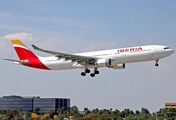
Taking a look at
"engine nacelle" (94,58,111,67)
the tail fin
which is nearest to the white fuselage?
"engine nacelle" (94,58,111,67)

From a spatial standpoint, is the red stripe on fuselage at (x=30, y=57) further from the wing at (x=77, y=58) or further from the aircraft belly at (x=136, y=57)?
the aircraft belly at (x=136, y=57)

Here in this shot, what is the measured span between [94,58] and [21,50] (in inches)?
726

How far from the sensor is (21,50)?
70.7 meters

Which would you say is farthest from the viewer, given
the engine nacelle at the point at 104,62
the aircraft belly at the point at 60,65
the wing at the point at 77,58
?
the aircraft belly at the point at 60,65

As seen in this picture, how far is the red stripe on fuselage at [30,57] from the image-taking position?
221 ft

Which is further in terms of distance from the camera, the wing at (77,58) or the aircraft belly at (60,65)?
the aircraft belly at (60,65)

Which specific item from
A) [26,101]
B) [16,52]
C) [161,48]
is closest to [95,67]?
[161,48]

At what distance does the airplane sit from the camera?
59000 mm

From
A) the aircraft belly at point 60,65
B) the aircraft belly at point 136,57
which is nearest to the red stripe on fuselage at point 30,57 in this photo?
the aircraft belly at point 60,65

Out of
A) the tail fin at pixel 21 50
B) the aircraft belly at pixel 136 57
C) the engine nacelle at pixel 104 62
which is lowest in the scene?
the engine nacelle at pixel 104 62

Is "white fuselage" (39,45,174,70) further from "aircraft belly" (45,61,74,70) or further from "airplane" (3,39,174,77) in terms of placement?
"aircraft belly" (45,61,74,70)

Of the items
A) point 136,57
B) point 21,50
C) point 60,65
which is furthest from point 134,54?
point 21,50

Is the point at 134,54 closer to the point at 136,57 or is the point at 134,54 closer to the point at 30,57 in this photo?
the point at 136,57

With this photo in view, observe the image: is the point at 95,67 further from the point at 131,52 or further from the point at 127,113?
the point at 127,113
